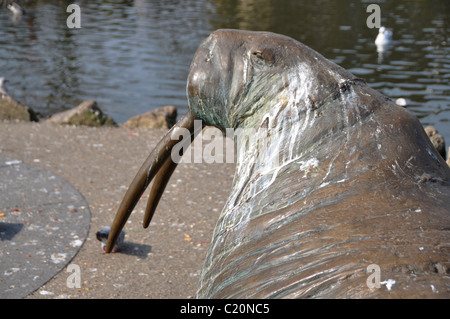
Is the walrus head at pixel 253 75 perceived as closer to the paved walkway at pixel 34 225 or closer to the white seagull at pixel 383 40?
the paved walkway at pixel 34 225

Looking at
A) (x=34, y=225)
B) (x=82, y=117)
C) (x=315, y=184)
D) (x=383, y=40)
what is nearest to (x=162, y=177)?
(x=315, y=184)

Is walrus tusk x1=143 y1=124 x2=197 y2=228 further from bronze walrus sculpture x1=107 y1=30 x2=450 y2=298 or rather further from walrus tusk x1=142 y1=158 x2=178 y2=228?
bronze walrus sculpture x1=107 y1=30 x2=450 y2=298

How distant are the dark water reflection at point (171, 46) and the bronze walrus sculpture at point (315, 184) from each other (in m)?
7.39

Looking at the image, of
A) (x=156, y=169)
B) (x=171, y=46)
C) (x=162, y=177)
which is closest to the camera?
(x=156, y=169)

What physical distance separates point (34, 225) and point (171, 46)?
872cm

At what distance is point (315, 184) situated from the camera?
204cm

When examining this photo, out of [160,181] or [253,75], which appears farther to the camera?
[160,181]

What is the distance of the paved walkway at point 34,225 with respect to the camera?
4794 mm

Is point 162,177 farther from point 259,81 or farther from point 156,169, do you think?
point 259,81

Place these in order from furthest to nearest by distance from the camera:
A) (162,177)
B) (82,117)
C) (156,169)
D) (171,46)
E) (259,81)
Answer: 1. (171,46)
2. (82,117)
3. (162,177)
4. (156,169)
5. (259,81)

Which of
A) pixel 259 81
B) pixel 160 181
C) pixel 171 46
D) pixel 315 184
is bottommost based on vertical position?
pixel 171 46

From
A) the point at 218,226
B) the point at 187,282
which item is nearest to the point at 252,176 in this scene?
the point at 218,226

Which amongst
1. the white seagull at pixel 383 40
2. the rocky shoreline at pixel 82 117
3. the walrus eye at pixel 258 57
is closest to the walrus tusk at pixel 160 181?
the walrus eye at pixel 258 57
